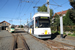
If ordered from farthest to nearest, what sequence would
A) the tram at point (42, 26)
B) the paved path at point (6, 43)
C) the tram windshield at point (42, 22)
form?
1. the tram windshield at point (42, 22)
2. the tram at point (42, 26)
3. the paved path at point (6, 43)

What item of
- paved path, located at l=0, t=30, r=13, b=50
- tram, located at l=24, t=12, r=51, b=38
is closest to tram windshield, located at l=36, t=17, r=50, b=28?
tram, located at l=24, t=12, r=51, b=38

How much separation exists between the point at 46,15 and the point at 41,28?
194 centimetres

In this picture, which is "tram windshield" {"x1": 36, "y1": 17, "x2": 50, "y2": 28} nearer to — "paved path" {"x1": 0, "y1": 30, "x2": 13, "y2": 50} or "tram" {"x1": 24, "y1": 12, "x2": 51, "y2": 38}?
"tram" {"x1": 24, "y1": 12, "x2": 51, "y2": 38}

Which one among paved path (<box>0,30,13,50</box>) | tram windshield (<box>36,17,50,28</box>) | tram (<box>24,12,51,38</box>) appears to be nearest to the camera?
paved path (<box>0,30,13,50</box>)

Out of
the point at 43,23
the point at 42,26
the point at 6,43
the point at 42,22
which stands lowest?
the point at 6,43

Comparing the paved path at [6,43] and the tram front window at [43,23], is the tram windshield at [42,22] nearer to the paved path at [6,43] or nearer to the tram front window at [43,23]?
the tram front window at [43,23]

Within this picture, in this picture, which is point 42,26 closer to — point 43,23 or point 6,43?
point 43,23

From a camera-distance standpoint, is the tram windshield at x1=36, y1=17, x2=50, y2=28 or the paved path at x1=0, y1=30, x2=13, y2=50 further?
the tram windshield at x1=36, y1=17, x2=50, y2=28

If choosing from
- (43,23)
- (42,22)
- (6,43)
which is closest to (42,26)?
(43,23)

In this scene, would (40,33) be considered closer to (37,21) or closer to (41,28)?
(41,28)

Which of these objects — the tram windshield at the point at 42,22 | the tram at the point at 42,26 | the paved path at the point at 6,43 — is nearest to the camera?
the paved path at the point at 6,43

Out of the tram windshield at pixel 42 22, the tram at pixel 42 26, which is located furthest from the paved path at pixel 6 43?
the tram windshield at pixel 42 22

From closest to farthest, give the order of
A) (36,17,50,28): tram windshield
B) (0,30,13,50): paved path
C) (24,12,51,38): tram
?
1. (0,30,13,50): paved path
2. (24,12,51,38): tram
3. (36,17,50,28): tram windshield

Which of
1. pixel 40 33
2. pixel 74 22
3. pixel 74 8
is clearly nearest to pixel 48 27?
pixel 40 33
